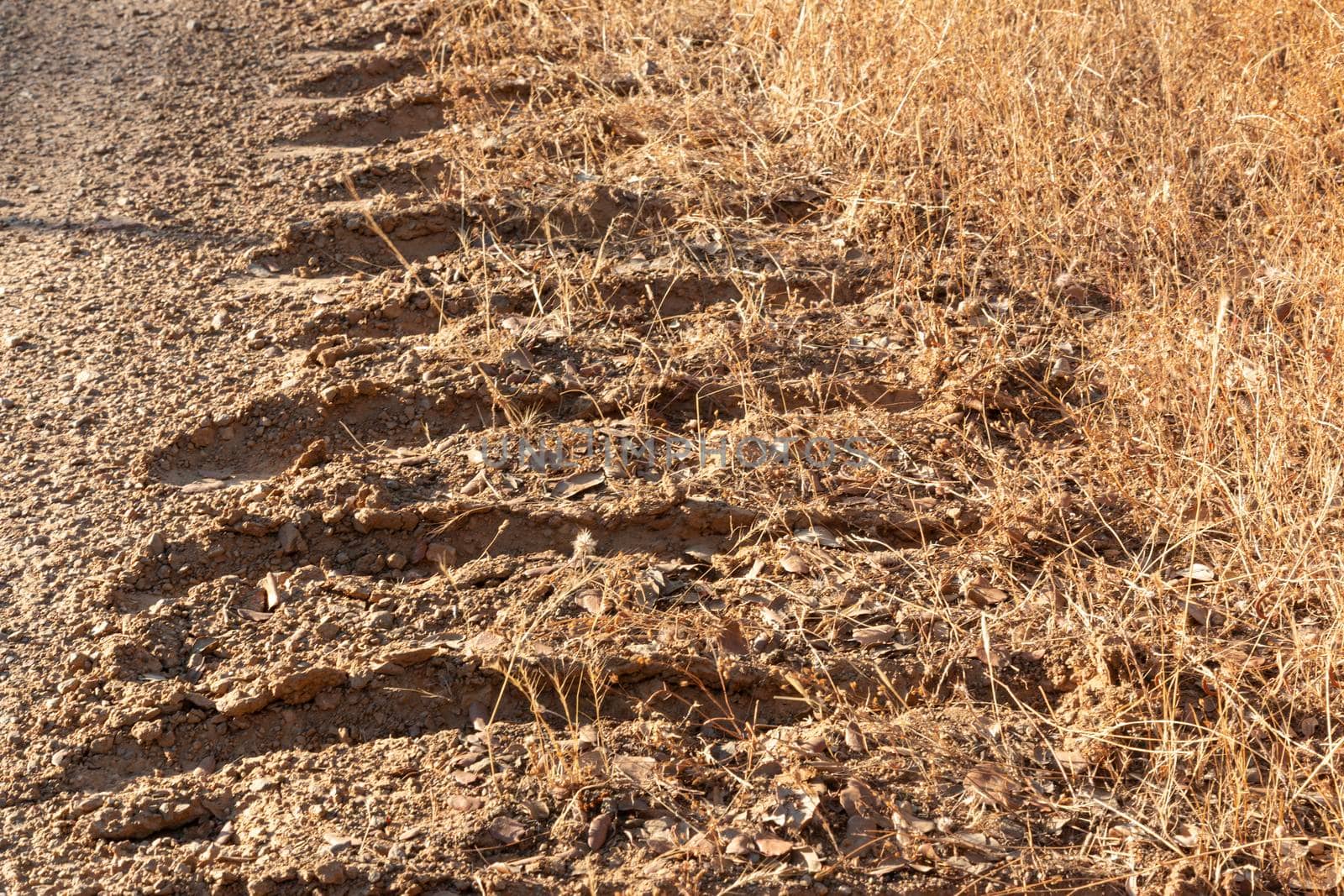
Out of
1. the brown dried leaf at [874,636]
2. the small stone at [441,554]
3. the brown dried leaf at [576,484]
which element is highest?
the brown dried leaf at [576,484]

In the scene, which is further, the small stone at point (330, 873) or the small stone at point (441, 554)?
the small stone at point (441, 554)

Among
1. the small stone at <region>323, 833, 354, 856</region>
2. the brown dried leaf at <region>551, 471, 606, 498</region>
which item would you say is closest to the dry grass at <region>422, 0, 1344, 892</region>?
the brown dried leaf at <region>551, 471, 606, 498</region>

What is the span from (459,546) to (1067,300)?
1841 millimetres

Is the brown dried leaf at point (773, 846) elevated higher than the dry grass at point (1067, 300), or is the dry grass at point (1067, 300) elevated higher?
the dry grass at point (1067, 300)

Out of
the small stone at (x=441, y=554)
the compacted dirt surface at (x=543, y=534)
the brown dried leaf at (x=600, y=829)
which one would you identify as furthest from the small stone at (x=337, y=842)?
the small stone at (x=441, y=554)

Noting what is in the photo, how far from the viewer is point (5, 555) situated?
8.91 ft

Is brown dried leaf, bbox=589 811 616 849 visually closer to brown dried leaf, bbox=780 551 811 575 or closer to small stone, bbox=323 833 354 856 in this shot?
small stone, bbox=323 833 354 856

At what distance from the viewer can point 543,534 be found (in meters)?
2.76

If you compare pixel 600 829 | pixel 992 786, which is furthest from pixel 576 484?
pixel 992 786

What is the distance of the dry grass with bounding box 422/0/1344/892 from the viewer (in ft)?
7.41

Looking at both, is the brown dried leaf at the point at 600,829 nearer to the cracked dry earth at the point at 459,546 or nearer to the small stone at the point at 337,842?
the cracked dry earth at the point at 459,546

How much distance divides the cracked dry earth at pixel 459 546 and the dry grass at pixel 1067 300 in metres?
0.05

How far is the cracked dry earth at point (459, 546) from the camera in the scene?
84.9 inches

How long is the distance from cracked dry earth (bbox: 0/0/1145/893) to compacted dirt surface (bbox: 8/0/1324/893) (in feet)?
0.03
